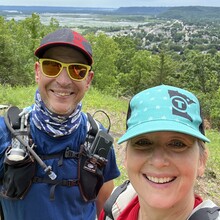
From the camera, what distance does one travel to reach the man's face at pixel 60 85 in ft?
7.23

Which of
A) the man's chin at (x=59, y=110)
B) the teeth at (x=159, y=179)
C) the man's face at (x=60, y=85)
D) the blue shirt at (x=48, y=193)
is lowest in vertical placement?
the blue shirt at (x=48, y=193)

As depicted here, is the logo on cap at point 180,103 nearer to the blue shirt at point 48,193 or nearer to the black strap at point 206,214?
the black strap at point 206,214

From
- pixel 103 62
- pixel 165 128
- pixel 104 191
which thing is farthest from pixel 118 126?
pixel 103 62

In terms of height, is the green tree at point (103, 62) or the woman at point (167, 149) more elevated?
the woman at point (167, 149)

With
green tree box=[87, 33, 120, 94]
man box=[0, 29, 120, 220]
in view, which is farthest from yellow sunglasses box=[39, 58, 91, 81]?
green tree box=[87, 33, 120, 94]

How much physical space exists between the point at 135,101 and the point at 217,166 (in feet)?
19.0

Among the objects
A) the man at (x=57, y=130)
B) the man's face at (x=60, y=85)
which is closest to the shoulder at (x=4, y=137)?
the man at (x=57, y=130)

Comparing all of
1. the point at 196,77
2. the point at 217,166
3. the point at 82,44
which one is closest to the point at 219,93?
the point at 196,77

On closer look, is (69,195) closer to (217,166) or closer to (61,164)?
(61,164)

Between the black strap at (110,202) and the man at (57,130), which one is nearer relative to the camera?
the black strap at (110,202)

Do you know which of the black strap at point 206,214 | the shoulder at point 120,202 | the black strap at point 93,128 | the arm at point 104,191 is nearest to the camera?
the black strap at point 206,214

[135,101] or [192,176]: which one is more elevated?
[135,101]

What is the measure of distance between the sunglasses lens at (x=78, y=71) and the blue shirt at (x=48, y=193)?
0.34m

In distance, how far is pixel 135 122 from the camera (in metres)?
1.43
